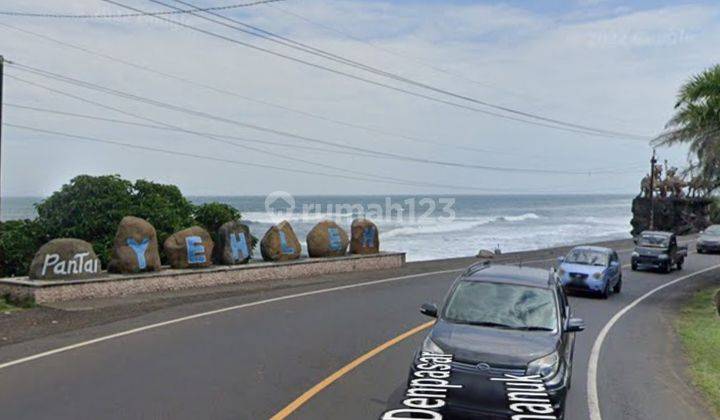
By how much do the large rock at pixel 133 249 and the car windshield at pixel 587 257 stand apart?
43.8 ft

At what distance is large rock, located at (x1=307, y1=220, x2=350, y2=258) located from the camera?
26594 mm

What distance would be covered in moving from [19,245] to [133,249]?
8.21 metres

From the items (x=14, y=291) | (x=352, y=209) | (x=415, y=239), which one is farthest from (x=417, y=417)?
(x=352, y=209)

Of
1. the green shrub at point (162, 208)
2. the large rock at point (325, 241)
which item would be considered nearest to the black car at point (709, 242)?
the large rock at point (325, 241)

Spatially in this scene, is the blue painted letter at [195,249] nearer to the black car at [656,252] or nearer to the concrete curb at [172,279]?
the concrete curb at [172,279]

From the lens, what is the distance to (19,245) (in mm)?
24438

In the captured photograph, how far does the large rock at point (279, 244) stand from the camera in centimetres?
2428

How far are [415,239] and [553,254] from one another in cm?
3465

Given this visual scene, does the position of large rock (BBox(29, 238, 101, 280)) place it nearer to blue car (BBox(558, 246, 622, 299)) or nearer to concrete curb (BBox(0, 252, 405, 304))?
concrete curb (BBox(0, 252, 405, 304))

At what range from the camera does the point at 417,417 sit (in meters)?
6.88

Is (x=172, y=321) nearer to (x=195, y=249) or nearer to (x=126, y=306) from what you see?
(x=126, y=306)

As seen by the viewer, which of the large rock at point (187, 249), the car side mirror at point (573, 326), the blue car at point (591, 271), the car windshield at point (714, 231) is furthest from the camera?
the car windshield at point (714, 231)

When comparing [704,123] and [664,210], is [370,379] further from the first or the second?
[664,210]

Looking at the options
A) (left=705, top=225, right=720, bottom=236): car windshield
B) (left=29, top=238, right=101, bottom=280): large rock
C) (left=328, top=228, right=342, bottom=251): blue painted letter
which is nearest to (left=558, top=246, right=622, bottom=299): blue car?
(left=328, top=228, right=342, bottom=251): blue painted letter
